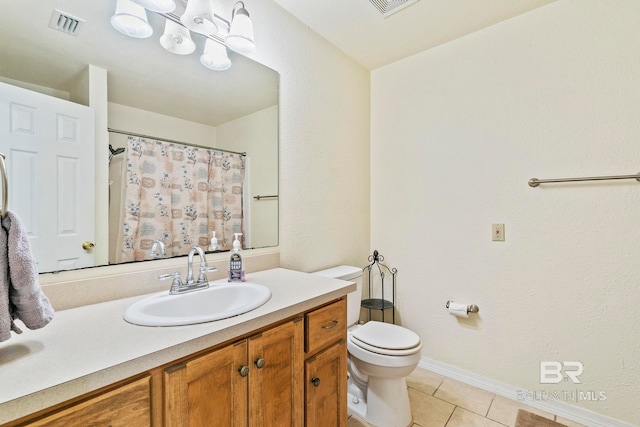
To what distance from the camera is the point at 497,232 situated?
1.78 m

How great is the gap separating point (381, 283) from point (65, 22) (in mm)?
2300

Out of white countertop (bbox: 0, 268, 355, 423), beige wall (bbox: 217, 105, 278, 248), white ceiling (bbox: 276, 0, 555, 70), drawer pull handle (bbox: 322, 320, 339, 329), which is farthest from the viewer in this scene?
white ceiling (bbox: 276, 0, 555, 70)

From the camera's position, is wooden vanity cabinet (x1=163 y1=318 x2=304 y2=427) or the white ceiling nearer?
wooden vanity cabinet (x1=163 y1=318 x2=304 y2=427)

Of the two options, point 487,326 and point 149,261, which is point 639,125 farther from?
point 149,261

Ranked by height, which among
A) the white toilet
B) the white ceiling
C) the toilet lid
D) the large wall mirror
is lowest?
the white toilet

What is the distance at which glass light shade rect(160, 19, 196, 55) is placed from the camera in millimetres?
1222

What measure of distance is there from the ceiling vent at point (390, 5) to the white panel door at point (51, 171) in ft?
5.14

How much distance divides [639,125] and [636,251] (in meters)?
0.63

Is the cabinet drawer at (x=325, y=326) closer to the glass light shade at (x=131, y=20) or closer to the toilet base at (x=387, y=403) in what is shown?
the toilet base at (x=387, y=403)

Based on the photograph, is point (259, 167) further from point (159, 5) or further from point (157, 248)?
point (159, 5)

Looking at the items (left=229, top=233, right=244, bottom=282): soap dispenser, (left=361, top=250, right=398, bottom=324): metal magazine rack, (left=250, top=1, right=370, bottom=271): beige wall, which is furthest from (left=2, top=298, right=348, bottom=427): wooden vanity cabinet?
(left=361, top=250, right=398, bottom=324): metal magazine rack

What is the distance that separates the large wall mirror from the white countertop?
27cm

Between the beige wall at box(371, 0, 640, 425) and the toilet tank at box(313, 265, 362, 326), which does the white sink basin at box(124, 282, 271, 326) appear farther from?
the beige wall at box(371, 0, 640, 425)

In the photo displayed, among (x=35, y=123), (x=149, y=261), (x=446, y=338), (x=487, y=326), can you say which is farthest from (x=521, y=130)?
(x=35, y=123)
